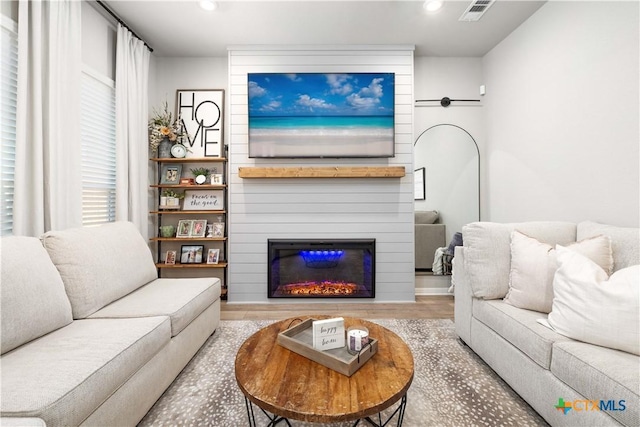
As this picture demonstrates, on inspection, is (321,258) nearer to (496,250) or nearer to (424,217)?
(424,217)

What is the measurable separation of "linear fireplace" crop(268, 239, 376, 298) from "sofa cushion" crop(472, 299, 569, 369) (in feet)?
4.67

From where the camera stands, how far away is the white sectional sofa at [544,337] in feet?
3.95

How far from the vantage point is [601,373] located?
1.21 m

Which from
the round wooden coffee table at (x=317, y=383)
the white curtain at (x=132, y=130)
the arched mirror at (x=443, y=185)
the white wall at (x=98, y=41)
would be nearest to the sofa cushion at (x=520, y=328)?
the round wooden coffee table at (x=317, y=383)

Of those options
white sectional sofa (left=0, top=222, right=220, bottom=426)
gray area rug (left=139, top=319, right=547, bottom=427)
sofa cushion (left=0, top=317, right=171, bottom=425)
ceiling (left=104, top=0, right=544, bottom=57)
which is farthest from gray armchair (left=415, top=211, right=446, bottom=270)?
sofa cushion (left=0, top=317, right=171, bottom=425)

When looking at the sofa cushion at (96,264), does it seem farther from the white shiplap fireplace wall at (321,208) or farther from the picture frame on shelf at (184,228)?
the white shiplap fireplace wall at (321,208)

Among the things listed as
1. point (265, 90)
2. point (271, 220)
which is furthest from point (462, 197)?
point (265, 90)

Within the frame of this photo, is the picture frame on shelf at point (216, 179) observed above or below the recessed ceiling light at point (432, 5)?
below

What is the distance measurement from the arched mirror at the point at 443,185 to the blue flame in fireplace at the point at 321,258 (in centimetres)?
100

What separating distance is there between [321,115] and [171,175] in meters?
1.89

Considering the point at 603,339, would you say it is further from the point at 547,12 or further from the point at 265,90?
the point at 265,90

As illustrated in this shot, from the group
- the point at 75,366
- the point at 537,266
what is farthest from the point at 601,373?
the point at 75,366

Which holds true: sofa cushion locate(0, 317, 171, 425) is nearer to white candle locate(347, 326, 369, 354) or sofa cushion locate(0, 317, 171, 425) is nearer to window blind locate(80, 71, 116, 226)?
white candle locate(347, 326, 369, 354)

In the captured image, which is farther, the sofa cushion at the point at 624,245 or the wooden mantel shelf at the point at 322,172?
the wooden mantel shelf at the point at 322,172
